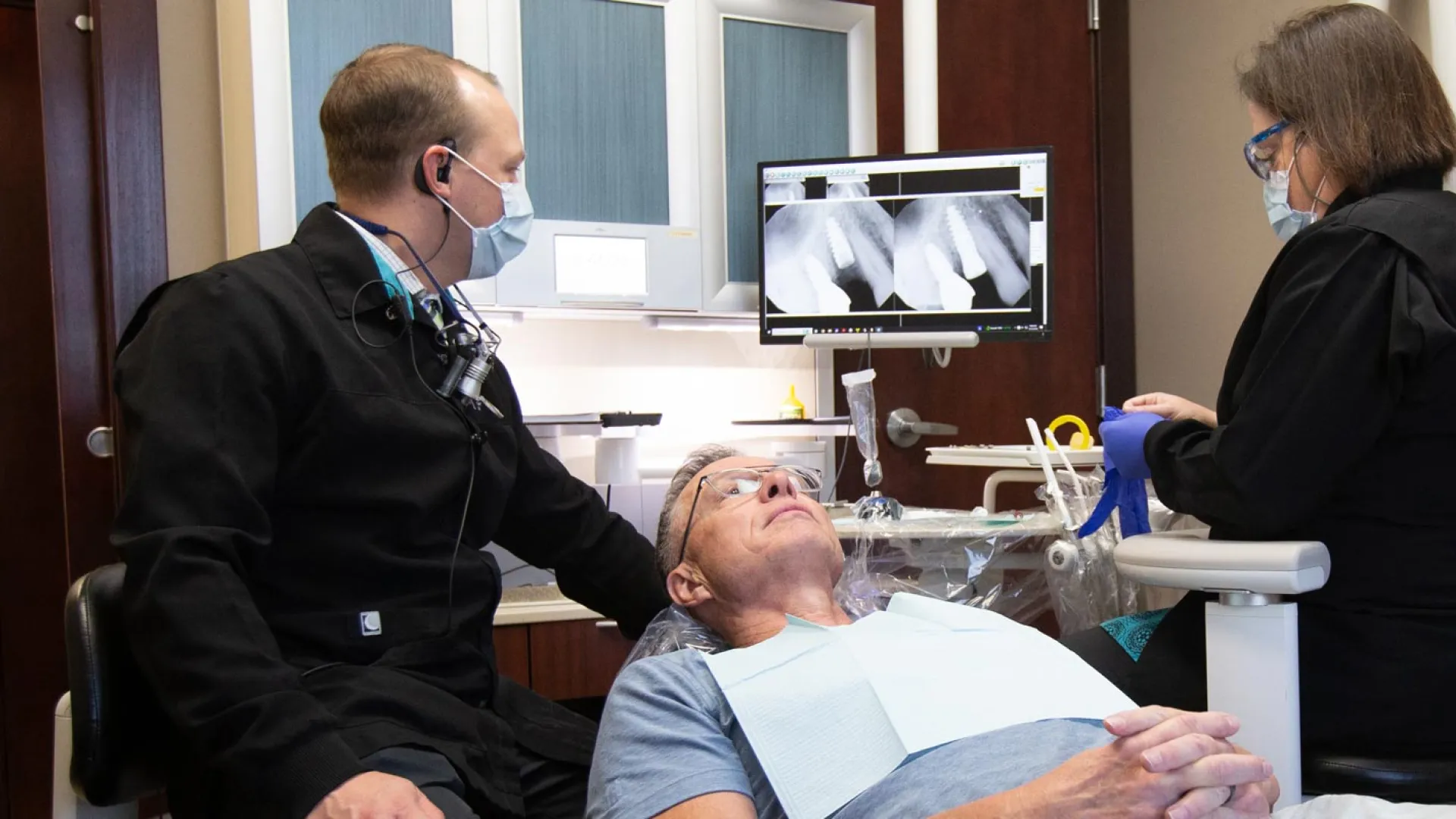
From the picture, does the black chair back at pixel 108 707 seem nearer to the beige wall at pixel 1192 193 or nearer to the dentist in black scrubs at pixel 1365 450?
the dentist in black scrubs at pixel 1365 450

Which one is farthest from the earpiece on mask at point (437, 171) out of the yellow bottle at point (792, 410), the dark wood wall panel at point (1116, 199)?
the dark wood wall panel at point (1116, 199)

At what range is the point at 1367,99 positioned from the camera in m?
1.42

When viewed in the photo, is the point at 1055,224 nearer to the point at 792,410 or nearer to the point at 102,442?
the point at 792,410

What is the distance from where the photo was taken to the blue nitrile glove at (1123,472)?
1.57 m

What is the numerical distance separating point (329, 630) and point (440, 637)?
0.45 feet

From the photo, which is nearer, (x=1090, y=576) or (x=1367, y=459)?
(x=1367, y=459)

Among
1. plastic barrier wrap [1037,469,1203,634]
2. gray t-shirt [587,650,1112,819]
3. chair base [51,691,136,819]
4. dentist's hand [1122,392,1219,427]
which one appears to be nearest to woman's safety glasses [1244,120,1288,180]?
dentist's hand [1122,392,1219,427]

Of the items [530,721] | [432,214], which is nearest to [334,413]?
[432,214]

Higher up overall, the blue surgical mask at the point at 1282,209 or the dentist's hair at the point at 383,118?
the dentist's hair at the point at 383,118

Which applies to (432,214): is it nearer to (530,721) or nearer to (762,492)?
(762,492)

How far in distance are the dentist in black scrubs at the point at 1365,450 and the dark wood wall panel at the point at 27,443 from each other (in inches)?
104

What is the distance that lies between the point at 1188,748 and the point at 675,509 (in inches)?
32.1

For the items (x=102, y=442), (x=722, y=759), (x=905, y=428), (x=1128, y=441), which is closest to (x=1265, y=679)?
(x=1128, y=441)

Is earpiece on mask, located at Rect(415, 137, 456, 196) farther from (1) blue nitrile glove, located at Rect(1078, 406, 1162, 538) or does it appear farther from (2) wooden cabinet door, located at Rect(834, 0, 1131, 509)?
(2) wooden cabinet door, located at Rect(834, 0, 1131, 509)
